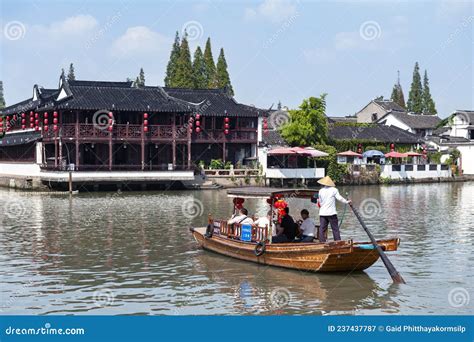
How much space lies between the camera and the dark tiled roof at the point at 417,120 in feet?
251

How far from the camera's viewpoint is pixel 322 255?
1650cm

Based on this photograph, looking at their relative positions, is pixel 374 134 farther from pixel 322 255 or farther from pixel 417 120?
pixel 322 255

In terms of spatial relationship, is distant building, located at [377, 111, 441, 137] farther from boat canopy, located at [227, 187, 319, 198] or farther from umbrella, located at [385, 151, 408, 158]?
boat canopy, located at [227, 187, 319, 198]

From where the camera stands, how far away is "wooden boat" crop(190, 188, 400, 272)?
16391mm

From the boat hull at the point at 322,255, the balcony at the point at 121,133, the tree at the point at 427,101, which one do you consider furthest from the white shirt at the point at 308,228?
the tree at the point at 427,101

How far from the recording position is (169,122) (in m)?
49.5

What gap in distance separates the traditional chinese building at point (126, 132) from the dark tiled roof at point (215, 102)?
0.26 feet

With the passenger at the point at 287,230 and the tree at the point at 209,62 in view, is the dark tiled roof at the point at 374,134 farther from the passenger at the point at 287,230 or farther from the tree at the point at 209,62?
the passenger at the point at 287,230

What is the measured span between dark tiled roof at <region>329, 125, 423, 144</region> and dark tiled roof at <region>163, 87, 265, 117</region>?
997cm

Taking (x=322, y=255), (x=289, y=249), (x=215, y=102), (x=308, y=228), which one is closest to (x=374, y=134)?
(x=215, y=102)

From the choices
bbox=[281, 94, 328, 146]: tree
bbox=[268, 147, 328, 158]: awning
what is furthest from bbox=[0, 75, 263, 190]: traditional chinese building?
bbox=[268, 147, 328, 158]: awning

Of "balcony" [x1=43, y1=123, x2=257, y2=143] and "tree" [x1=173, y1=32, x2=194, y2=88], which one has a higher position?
"tree" [x1=173, y1=32, x2=194, y2=88]
